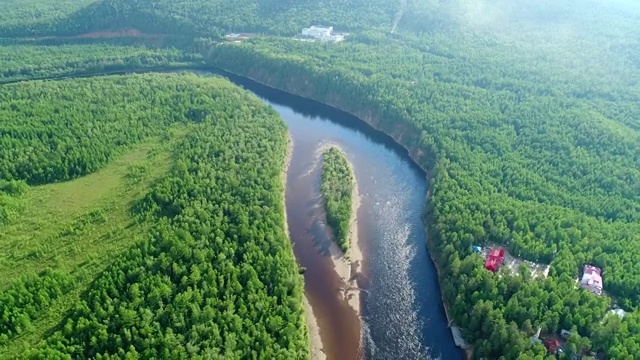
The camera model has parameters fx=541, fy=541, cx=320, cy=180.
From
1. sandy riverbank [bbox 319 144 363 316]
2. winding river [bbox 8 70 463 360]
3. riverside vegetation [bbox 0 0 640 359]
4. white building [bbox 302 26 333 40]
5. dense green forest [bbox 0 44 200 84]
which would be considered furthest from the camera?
white building [bbox 302 26 333 40]

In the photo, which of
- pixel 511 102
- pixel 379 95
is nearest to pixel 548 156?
pixel 511 102

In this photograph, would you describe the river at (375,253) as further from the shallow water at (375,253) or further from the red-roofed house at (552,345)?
the red-roofed house at (552,345)

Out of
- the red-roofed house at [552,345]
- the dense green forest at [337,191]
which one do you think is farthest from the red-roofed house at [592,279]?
the dense green forest at [337,191]

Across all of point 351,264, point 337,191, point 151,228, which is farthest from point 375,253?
point 151,228

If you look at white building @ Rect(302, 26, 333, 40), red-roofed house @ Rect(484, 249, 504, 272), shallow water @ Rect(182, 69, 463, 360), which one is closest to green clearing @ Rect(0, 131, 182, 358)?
shallow water @ Rect(182, 69, 463, 360)

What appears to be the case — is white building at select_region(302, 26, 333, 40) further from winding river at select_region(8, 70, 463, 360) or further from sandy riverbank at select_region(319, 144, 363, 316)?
sandy riverbank at select_region(319, 144, 363, 316)

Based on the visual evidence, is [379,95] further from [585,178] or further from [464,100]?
[585,178]

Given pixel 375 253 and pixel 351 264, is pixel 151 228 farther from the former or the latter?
pixel 375 253

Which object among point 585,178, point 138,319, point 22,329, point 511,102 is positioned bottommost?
point 22,329
